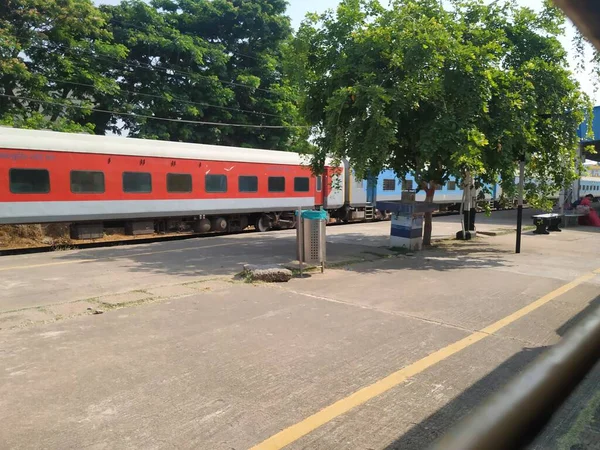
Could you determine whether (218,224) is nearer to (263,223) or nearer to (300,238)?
(263,223)

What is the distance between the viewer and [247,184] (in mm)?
17469

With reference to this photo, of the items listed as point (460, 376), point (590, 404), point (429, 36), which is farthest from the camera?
point (429, 36)

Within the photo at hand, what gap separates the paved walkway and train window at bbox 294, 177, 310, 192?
10.3m

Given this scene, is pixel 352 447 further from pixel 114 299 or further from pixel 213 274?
pixel 213 274

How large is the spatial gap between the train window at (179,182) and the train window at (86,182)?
2.21 m

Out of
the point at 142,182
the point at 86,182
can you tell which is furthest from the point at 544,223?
the point at 86,182

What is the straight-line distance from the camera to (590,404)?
3.65 m

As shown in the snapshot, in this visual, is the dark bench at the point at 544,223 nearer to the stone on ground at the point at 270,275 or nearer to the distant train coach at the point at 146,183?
the distant train coach at the point at 146,183

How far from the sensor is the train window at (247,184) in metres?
17.2

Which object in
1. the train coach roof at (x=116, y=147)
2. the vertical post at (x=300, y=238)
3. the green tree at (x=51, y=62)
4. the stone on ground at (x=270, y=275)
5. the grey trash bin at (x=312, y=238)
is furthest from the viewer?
the green tree at (x=51, y=62)

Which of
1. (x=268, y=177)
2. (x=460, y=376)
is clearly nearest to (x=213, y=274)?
(x=460, y=376)

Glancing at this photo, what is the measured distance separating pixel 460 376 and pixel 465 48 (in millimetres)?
8323

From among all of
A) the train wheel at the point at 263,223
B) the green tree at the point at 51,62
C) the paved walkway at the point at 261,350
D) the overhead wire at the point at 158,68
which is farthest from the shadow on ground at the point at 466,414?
the overhead wire at the point at 158,68

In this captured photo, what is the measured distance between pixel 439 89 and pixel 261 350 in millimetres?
7837
